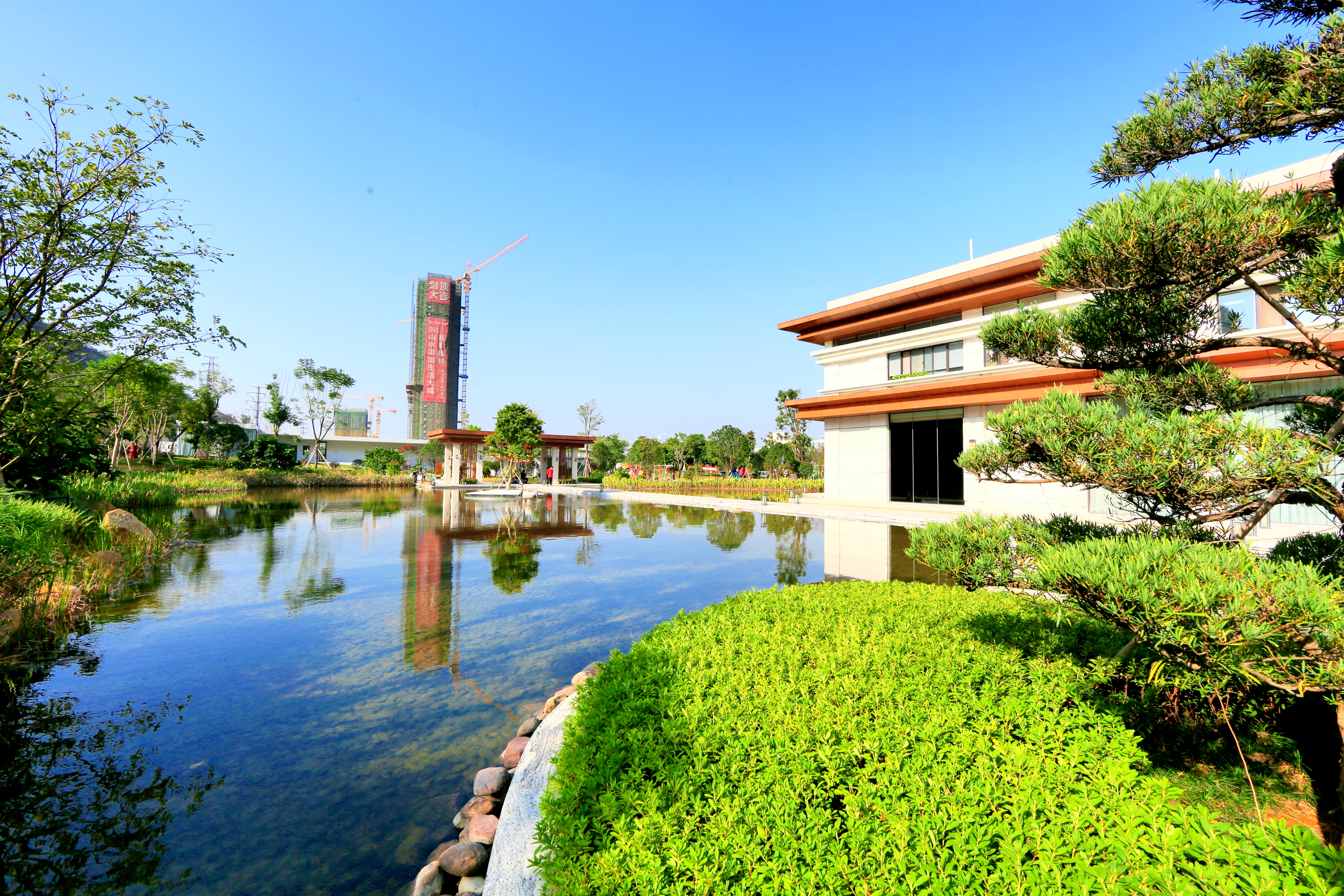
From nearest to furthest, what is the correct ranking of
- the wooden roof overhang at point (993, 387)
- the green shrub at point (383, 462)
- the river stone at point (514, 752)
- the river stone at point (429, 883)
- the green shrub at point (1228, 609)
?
the green shrub at point (1228, 609) → the river stone at point (429, 883) → the river stone at point (514, 752) → the wooden roof overhang at point (993, 387) → the green shrub at point (383, 462)

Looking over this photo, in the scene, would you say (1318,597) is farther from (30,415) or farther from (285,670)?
(30,415)

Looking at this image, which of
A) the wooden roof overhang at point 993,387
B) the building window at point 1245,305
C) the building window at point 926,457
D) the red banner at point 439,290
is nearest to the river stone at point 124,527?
the wooden roof overhang at point 993,387

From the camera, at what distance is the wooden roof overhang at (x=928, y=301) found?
1677 cm

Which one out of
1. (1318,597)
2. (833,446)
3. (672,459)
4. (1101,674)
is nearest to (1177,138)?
(1318,597)

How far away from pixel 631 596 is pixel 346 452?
71.1 m

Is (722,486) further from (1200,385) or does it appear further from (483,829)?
(483,829)

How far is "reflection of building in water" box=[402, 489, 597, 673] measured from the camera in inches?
269

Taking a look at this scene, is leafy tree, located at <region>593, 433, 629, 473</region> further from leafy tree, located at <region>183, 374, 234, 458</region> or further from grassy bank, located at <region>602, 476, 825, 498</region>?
leafy tree, located at <region>183, 374, 234, 458</region>

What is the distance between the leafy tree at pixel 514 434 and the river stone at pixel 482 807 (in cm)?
3093

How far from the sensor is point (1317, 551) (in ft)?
10.2

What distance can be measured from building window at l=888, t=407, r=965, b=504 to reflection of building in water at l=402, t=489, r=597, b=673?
11.8m

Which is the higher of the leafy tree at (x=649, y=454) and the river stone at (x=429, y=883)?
the leafy tree at (x=649, y=454)

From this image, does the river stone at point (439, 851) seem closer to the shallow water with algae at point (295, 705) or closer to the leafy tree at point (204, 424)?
the shallow water with algae at point (295, 705)

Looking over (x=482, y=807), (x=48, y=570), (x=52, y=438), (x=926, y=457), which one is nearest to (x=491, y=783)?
(x=482, y=807)
